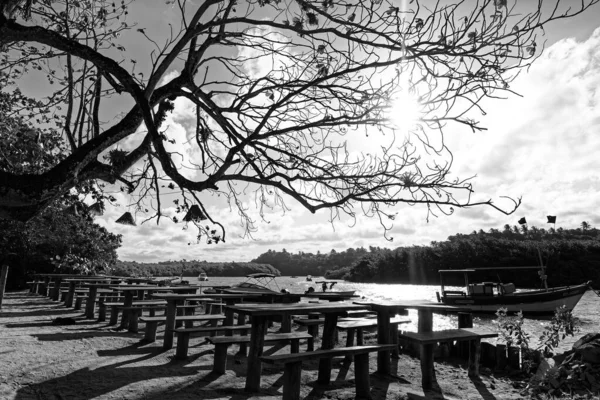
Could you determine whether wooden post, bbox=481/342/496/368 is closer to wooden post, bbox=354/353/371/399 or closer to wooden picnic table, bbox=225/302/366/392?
wooden post, bbox=354/353/371/399

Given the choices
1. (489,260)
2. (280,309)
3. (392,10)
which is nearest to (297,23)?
(392,10)

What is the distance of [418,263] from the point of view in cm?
7762

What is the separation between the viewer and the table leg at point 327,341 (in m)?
5.05

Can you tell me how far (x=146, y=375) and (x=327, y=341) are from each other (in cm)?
244

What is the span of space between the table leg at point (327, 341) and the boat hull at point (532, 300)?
74.4 feet

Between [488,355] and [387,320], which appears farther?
[488,355]

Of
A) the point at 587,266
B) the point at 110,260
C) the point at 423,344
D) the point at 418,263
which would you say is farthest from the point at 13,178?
the point at 418,263

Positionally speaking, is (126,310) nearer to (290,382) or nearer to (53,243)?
(290,382)

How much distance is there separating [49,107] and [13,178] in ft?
13.0

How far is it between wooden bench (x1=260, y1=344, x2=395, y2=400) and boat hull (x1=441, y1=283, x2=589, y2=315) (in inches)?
906

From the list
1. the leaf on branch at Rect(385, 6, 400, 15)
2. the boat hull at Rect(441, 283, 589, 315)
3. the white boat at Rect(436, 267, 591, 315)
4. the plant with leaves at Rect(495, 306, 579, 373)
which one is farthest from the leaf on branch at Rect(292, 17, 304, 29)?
the boat hull at Rect(441, 283, 589, 315)

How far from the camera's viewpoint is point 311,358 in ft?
14.0

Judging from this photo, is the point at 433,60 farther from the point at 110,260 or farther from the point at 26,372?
the point at 110,260

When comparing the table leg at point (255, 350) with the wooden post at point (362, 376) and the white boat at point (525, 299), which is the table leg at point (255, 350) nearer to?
the wooden post at point (362, 376)
